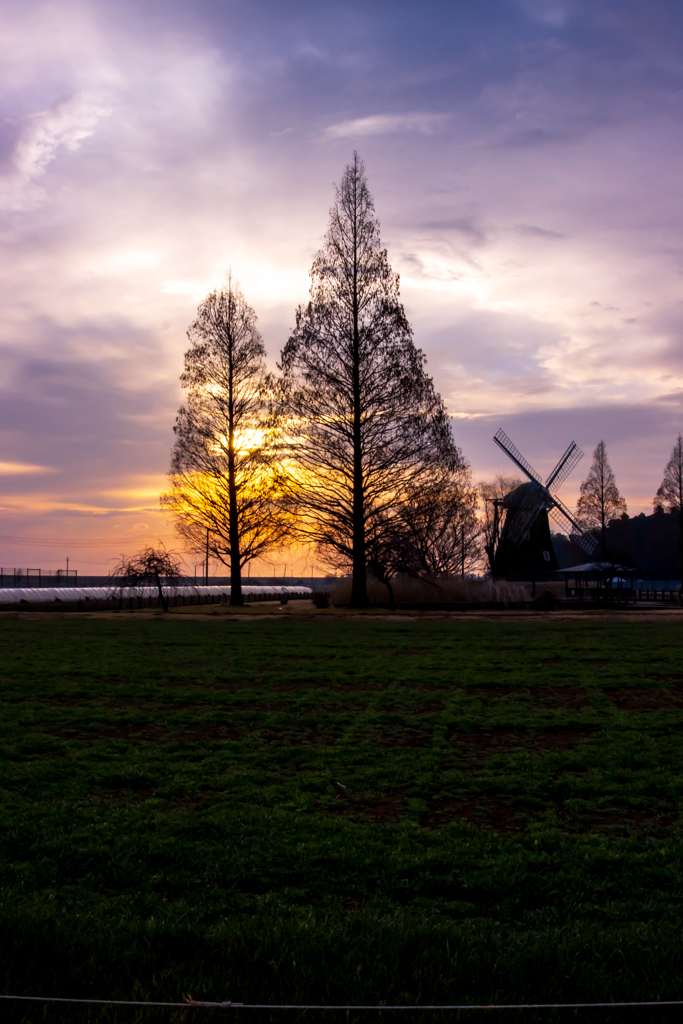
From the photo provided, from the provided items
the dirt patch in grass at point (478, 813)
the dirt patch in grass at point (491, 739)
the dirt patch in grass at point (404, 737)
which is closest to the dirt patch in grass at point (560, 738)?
the dirt patch in grass at point (491, 739)

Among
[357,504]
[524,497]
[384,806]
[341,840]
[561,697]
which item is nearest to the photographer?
[341,840]

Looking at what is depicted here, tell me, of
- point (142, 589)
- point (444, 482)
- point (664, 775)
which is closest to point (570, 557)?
point (142, 589)

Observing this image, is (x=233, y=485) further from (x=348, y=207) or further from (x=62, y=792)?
(x=62, y=792)

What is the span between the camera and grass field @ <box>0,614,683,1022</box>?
3141 millimetres

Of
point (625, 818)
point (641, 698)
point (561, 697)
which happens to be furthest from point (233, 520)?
point (625, 818)

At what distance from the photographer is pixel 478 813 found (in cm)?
548

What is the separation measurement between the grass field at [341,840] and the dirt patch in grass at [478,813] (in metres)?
0.02

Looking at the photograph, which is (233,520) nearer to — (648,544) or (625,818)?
(625,818)

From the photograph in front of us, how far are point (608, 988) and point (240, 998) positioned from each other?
1.46m

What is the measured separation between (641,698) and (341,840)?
6187 mm

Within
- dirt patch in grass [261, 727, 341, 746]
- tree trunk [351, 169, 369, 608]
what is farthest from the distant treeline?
dirt patch in grass [261, 727, 341, 746]

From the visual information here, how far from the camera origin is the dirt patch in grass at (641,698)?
29.8ft

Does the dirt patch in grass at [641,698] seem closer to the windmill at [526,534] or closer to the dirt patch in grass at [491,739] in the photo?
the dirt patch in grass at [491,739]

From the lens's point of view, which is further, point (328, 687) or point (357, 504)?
point (357, 504)
